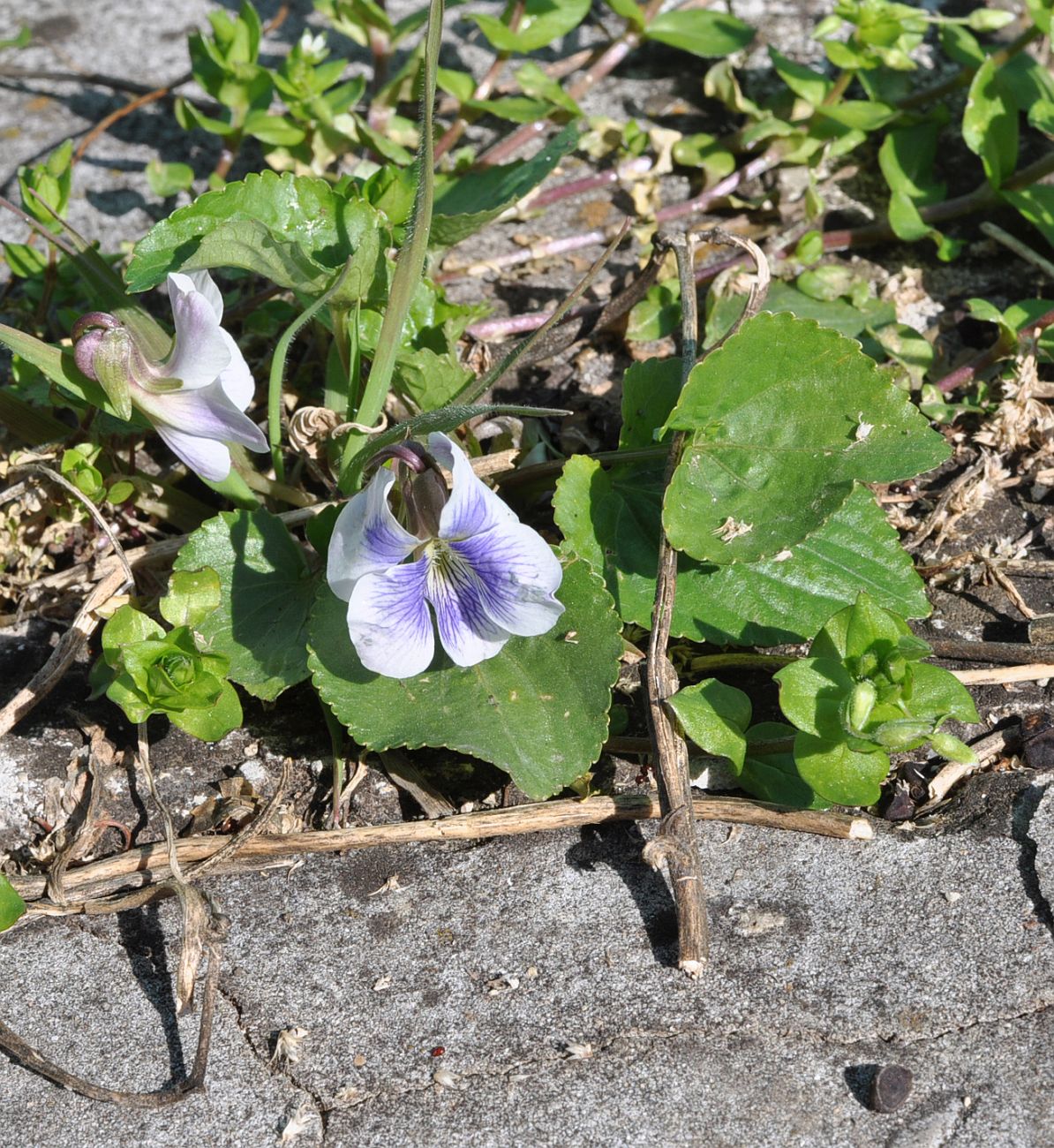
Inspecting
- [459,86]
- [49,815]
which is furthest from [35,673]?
[459,86]

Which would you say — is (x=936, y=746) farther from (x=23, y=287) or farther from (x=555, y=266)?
(x=23, y=287)

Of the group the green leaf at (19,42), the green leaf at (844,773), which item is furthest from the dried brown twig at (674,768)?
the green leaf at (19,42)

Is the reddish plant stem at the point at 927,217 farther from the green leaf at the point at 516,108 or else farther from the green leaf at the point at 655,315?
the green leaf at the point at 516,108

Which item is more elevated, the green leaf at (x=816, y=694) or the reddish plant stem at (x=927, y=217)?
the green leaf at (x=816, y=694)

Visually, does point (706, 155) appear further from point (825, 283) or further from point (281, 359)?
point (281, 359)

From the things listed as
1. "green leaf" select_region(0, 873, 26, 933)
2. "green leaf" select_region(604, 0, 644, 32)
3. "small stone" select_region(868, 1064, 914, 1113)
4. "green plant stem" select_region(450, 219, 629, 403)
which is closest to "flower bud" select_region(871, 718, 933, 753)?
"small stone" select_region(868, 1064, 914, 1113)

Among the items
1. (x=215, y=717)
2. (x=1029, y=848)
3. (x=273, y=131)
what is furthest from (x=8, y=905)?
(x=273, y=131)
